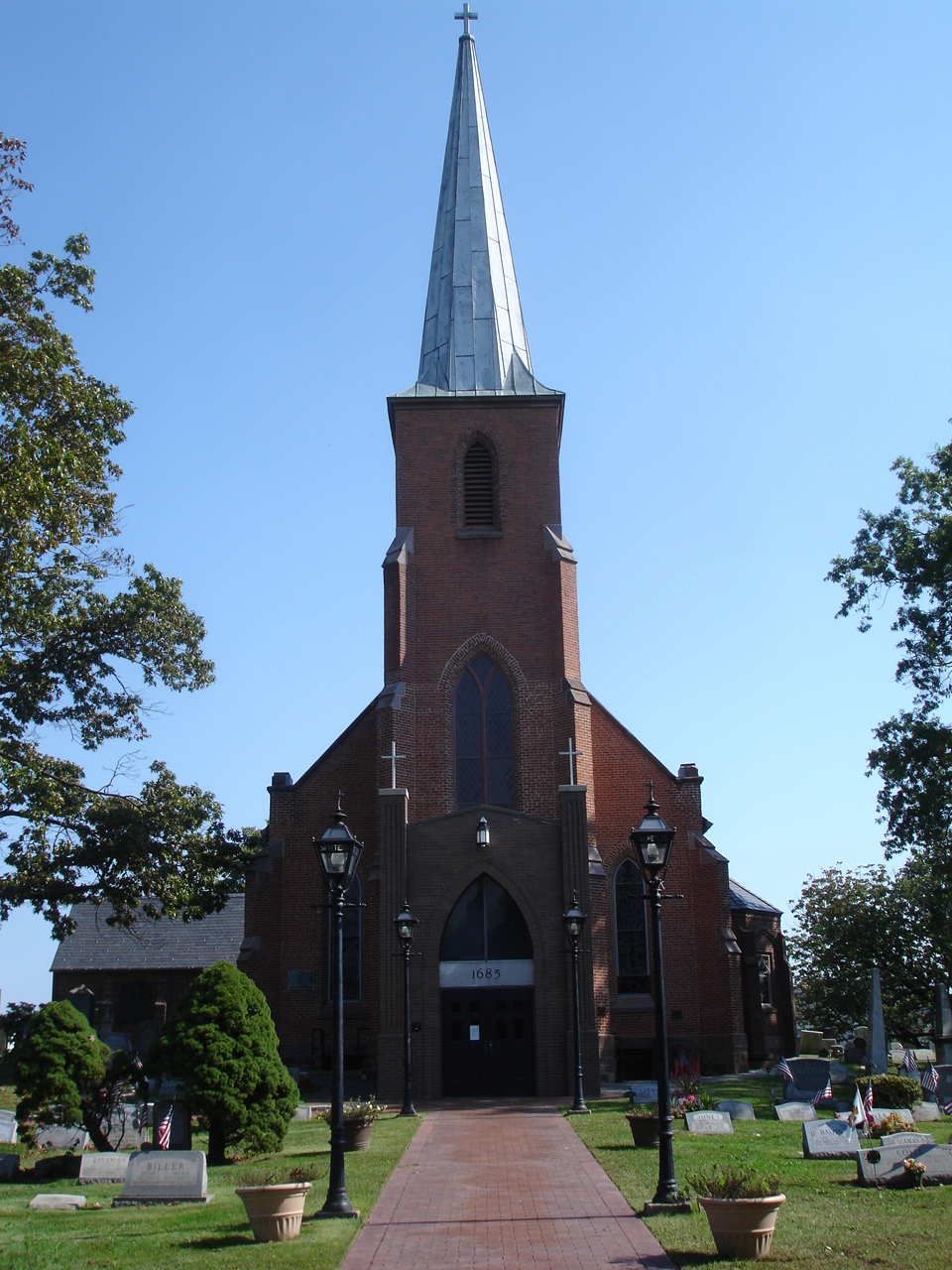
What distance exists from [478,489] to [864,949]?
28634 mm

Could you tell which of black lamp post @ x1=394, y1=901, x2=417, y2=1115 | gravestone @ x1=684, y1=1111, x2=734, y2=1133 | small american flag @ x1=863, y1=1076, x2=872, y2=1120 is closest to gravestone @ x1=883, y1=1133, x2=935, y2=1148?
small american flag @ x1=863, y1=1076, x2=872, y2=1120

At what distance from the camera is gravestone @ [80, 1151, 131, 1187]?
15062mm

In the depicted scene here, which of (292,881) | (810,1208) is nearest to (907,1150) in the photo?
(810,1208)

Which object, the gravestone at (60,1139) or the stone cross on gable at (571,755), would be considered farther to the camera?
the stone cross on gable at (571,755)

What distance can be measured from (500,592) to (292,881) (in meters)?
9.03

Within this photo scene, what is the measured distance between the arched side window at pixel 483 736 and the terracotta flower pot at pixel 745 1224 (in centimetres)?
1923

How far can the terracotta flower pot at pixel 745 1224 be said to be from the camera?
32.9ft

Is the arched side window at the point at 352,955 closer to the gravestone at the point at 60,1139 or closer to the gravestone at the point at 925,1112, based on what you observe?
the gravestone at the point at 60,1139

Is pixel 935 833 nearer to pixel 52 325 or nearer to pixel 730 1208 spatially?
pixel 730 1208

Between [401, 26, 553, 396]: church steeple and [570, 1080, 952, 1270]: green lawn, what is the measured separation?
2117 cm

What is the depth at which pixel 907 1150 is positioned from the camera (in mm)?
13688

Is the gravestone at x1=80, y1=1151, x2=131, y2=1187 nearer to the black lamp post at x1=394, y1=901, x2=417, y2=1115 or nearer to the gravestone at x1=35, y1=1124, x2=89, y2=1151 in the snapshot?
the gravestone at x1=35, y1=1124, x2=89, y2=1151

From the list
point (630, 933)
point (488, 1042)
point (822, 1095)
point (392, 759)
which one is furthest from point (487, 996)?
point (822, 1095)

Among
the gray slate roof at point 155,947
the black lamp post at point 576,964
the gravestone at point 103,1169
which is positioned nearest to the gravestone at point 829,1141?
the black lamp post at point 576,964
